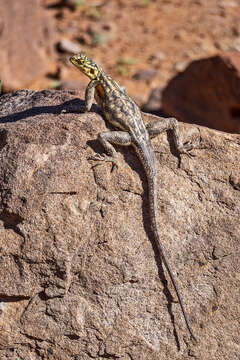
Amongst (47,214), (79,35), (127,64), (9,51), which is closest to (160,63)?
(127,64)

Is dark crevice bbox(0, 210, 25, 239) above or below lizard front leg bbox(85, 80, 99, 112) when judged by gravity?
below

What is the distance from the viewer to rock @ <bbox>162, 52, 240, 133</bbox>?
865 cm

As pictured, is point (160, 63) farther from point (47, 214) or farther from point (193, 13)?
point (47, 214)

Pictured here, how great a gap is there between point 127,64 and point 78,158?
8.97 metres

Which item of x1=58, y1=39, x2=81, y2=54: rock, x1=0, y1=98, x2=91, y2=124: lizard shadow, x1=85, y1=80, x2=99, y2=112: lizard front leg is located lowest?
x1=58, y1=39, x2=81, y2=54: rock

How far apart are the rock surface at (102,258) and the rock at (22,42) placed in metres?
6.84

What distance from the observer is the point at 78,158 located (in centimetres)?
443

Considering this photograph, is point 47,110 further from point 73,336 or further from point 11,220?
point 73,336

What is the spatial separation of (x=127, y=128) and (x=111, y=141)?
0.25 m

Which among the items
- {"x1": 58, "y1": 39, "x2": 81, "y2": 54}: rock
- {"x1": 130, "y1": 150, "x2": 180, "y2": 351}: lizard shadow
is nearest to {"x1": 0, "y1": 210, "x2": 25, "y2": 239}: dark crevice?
{"x1": 130, "y1": 150, "x2": 180, "y2": 351}: lizard shadow

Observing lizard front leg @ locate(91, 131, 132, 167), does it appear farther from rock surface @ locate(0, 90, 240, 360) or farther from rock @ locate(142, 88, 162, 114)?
rock @ locate(142, 88, 162, 114)

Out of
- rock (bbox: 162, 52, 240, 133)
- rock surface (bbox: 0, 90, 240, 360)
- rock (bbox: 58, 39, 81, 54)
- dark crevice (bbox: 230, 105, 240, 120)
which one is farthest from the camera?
rock (bbox: 58, 39, 81, 54)

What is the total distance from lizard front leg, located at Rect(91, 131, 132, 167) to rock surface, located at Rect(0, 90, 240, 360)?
0.09 metres

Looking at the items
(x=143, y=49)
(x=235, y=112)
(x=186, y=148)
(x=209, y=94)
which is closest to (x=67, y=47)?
(x=143, y=49)
